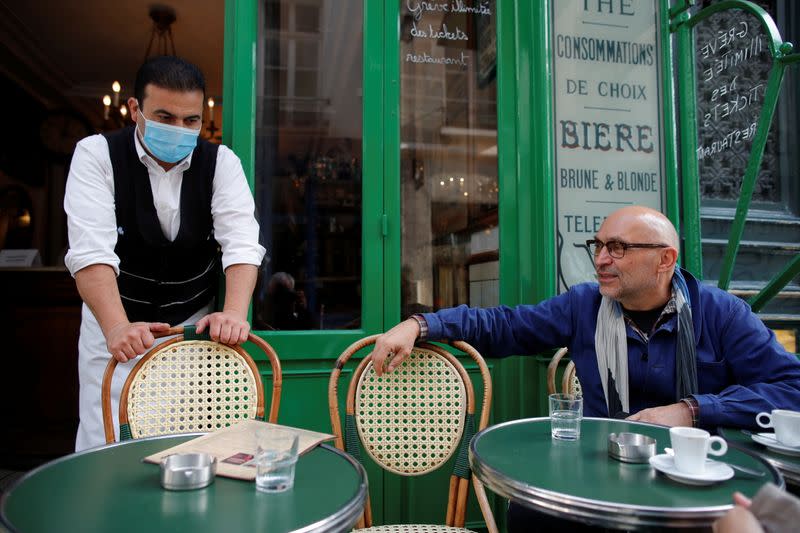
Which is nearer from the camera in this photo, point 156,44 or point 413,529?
point 413,529

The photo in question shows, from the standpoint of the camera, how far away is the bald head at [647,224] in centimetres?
184

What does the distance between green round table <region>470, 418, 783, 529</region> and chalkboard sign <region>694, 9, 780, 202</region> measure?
229 centimetres

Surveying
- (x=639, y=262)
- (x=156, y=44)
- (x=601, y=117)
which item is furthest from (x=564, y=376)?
(x=156, y=44)

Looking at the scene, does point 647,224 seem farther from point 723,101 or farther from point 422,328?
point 723,101

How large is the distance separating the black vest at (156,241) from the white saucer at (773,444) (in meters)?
1.80

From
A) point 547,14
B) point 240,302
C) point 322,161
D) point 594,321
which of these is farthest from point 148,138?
point 547,14

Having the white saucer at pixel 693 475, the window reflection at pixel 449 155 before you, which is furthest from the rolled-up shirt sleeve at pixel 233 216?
the white saucer at pixel 693 475

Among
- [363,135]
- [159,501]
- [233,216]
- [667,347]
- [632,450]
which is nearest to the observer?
[159,501]

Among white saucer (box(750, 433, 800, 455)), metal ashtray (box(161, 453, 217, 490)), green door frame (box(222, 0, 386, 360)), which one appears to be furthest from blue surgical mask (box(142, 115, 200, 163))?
white saucer (box(750, 433, 800, 455))

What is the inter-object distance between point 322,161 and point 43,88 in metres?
5.76

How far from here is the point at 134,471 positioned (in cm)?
111

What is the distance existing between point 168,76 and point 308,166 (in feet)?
2.48

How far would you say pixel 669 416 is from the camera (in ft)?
5.08

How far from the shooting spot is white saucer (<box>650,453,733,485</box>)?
1025 millimetres
